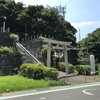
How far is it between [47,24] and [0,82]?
26.0 meters

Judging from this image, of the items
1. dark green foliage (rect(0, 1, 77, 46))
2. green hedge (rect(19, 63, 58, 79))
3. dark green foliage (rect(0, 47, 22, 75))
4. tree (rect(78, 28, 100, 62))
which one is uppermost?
dark green foliage (rect(0, 1, 77, 46))

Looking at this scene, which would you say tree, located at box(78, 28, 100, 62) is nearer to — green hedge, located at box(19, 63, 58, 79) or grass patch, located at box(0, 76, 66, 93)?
green hedge, located at box(19, 63, 58, 79)

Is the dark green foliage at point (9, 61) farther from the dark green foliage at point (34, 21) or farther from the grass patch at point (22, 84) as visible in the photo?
the dark green foliage at point (34, 21)

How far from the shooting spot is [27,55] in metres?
33.2

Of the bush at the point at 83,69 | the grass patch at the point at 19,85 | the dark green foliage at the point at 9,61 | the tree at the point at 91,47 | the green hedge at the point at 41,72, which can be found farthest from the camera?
the tree at the point at 91,47

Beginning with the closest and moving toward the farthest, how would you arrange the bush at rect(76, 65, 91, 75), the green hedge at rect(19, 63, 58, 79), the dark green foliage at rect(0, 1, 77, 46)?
the green hedge at rect(19, 63, 58, 79)
the bush at rect(76, 65, 91, 75)
the dark green foliage at rect(0, 1, 77, 46)

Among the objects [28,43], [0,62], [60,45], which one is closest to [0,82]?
[0,62]

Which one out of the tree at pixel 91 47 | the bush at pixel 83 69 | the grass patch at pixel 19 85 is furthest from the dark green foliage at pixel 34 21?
the grass patch at pixel 19 85

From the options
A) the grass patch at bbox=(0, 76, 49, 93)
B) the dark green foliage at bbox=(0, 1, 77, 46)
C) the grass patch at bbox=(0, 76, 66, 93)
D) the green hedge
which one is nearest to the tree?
the dark green foliage at bbox=(0, 1, 77, 46)

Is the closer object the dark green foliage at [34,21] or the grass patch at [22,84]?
the grass patch at [22,84]

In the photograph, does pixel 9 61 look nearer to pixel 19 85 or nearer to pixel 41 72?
pixel 41 72

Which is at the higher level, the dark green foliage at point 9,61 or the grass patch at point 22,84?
the dark green foliage at point 9,61

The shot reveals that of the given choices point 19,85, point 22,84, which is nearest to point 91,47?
point 22,84

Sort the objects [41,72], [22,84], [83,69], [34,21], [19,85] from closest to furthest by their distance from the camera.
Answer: [19,85], [22,84], [41,72], [83,69], [34,21]
